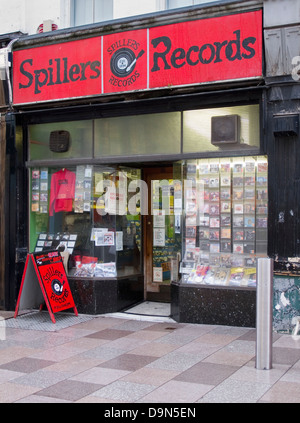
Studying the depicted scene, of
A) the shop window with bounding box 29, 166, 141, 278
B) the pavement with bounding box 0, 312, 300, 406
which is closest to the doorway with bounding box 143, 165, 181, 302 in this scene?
the shop window with bounding box 29, 166, 141, 278

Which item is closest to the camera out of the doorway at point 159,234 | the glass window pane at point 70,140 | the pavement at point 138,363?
the pavement at point 138,363

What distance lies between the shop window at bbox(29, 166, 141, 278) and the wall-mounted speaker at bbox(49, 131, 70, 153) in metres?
0.39

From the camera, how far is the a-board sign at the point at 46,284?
861cm

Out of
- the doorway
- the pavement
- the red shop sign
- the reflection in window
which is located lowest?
the pavement

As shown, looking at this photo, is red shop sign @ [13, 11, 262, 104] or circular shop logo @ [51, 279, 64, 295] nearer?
red shop sign @ [13, 11, 262, 104]

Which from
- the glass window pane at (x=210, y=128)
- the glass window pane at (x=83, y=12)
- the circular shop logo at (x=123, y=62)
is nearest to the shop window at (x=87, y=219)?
the glass window pane at (x=210, y=128)

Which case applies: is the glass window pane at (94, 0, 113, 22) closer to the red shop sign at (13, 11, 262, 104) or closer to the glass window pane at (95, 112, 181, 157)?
the red shop sign at (13, 11, 262, 104)

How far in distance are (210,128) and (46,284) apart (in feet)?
12.1

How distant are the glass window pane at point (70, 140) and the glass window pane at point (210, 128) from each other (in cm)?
189

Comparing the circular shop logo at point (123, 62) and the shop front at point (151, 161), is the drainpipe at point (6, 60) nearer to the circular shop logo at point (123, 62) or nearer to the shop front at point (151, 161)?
the shop front at point (151, 161)

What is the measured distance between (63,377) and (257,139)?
15.1ft

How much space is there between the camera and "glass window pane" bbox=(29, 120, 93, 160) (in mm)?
9625

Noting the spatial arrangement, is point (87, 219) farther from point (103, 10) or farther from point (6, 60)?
point (103, 10)
